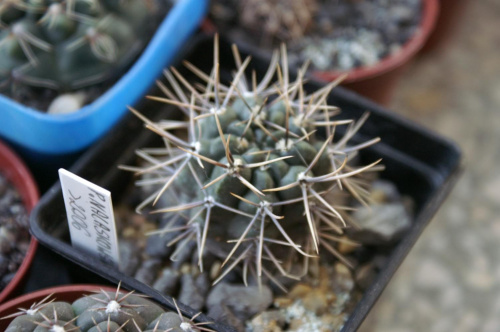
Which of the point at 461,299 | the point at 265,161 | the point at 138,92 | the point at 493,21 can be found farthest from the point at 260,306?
the point at 493,21

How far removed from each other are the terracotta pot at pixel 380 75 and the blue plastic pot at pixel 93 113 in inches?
12.3

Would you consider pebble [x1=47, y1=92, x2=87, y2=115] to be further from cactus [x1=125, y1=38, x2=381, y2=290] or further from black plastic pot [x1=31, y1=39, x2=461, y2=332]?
cactus [x1=125, y1=38, x2=381, y2=290]

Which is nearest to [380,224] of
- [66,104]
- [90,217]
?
[90,217]

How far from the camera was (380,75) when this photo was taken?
135 centimetres

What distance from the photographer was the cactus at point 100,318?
30.0 inches

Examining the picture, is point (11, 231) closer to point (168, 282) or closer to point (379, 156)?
point (168, 282)

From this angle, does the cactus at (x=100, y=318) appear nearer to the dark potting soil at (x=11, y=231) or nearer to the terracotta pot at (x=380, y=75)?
the dark potting soil at (x=11, y=231)

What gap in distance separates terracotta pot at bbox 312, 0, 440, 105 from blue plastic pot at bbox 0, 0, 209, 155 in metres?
0.31

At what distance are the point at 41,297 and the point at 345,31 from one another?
0.97 m

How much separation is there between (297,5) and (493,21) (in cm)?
89

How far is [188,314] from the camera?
2.88ft

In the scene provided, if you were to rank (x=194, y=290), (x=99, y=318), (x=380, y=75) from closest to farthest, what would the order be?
(x=99, y=318), (x=194, y=290), (x=380, y=75)

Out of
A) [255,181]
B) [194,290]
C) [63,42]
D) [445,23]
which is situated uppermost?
[445,23]

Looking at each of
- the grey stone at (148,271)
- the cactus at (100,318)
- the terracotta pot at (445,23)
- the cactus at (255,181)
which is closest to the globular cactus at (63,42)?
the cactus at (255,181)
